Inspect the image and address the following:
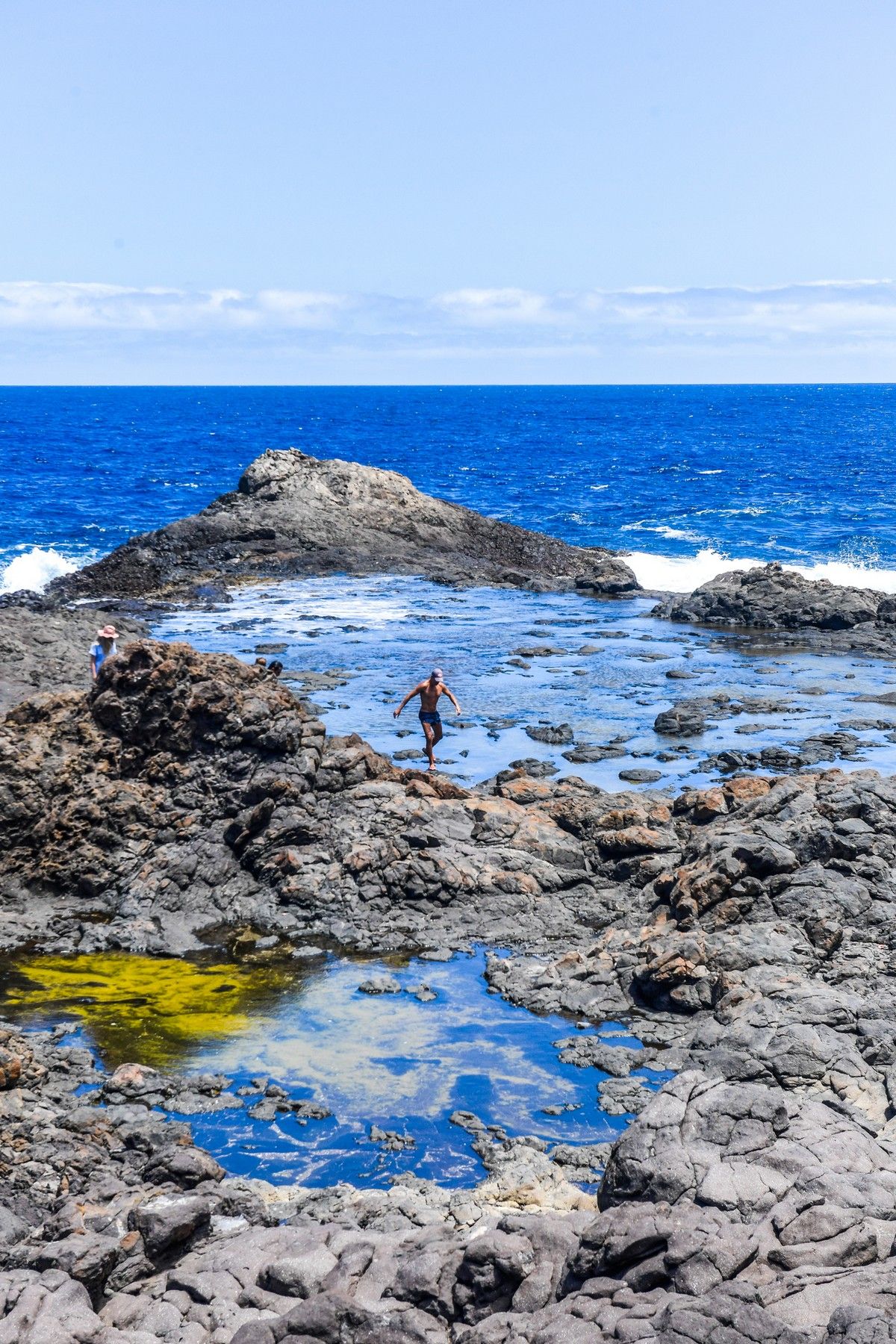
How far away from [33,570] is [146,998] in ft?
106

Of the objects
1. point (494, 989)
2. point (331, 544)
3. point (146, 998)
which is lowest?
point (146, 998)

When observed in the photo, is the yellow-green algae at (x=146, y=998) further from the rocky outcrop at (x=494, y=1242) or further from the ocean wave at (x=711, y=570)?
the ocean wave at (x=711, y=570)

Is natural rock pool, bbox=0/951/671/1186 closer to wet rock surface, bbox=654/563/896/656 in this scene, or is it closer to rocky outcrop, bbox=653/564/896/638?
wet rock surface, bbox=654/563/896/656

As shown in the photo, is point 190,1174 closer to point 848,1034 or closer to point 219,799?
point 848,1034

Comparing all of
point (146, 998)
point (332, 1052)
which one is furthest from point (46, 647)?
point (332, 1052)

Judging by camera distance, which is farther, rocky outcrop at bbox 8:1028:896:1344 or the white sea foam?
the white sea foam

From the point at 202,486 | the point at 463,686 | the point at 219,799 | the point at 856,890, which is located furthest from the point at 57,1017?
the point at 202,486

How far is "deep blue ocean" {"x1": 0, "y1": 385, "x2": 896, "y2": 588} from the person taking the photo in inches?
1919

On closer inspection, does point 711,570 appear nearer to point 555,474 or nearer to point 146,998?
point 555,474

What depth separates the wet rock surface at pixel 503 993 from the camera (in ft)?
21.8

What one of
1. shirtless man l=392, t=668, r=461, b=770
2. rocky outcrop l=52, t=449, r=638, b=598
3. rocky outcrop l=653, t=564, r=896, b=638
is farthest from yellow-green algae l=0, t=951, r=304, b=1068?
rocky outcrop l=52, t=449, r=638, b=598

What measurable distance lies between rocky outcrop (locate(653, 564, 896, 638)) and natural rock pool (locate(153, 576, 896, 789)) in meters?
1.03

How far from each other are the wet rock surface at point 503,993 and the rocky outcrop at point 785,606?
54.5 ft

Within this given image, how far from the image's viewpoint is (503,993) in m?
11.8
